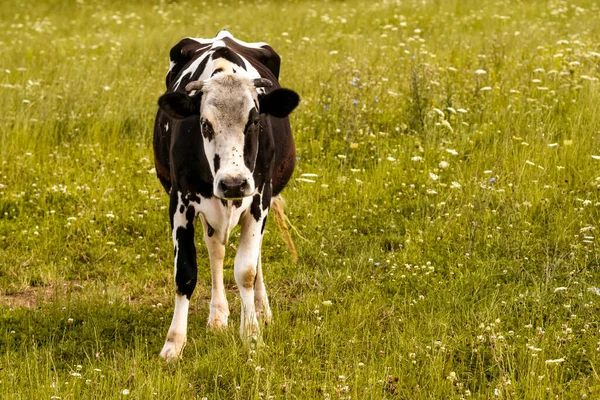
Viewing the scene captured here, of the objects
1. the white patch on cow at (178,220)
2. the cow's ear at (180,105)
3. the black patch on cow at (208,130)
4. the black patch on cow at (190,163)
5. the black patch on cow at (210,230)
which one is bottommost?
the black patch on cow at (210,230)

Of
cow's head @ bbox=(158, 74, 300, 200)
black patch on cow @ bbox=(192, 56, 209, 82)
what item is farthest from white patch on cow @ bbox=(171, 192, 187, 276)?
black patch on cow @ bbox=(192, 56, 209, 82)

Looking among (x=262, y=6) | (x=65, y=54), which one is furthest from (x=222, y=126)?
(x=262, y=6)

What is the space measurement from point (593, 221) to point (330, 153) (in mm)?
2865

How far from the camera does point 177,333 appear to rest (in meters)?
6.10

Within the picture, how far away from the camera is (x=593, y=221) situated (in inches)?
304

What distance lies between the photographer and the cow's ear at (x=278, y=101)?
6.07 m

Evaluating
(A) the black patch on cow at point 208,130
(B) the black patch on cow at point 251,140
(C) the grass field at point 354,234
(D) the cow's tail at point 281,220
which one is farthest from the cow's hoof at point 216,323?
(A) the black patch on cow at point 208,130

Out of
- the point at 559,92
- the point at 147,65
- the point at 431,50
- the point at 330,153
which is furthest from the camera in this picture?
the point at 147,65

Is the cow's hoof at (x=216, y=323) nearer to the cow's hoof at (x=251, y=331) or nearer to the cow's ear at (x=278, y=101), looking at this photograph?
the cow's hoof at (x=251, y=331)

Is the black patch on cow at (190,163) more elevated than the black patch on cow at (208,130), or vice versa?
the black patch on cow at (208,130)

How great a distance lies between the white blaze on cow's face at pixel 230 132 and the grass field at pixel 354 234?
100cm

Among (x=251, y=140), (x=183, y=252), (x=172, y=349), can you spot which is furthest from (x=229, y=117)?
(x=172, y=349)

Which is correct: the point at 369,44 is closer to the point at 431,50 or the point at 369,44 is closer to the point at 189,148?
the point at 431,50

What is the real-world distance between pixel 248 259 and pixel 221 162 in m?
0.96
